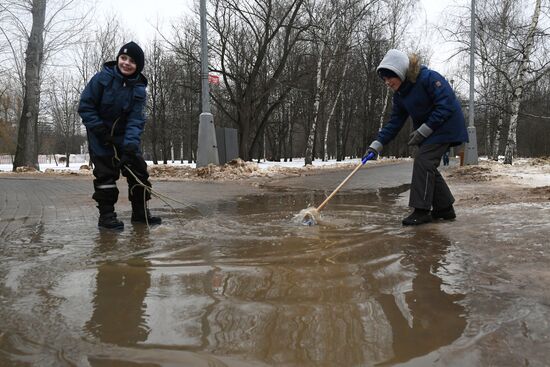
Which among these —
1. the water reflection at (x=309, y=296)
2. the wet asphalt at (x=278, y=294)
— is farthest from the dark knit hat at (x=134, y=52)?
the water reflection at (x=309, y=296)

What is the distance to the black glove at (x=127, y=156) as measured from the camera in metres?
4.11

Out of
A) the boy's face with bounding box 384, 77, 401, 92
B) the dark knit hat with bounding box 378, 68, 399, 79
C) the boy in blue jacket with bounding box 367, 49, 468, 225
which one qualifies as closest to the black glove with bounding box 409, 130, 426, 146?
the boy in blue jacket with bounding box 367, 49, 468, 225

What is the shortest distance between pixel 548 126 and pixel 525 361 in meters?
62.8

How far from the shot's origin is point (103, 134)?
13.5ft

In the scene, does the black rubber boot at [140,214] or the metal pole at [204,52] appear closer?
the black rubber boot at [140,214]

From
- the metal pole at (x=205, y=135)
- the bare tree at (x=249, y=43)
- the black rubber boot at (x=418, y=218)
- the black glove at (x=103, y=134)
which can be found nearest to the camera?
the black glove at (x=103, y=134)

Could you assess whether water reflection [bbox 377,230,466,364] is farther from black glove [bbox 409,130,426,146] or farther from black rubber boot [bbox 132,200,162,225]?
black rubber boot [bbox 132,200,162,225]

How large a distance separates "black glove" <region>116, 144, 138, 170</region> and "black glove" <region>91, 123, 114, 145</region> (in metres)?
0.16

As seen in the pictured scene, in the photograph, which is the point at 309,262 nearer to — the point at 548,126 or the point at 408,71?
the point at 408,71

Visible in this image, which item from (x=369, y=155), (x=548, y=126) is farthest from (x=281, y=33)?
(x=548, y=126)

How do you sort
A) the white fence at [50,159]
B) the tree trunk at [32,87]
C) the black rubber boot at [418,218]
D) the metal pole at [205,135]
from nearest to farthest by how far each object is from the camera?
1. the black rubber boot at [418,218]
2. the metal pole at [205,135]
3. the tree trunk at [32,87]
4. the white fence at [50,159]

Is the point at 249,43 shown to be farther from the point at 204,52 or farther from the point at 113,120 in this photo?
the point at 113,120

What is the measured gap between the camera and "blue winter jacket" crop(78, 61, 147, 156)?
4121mm

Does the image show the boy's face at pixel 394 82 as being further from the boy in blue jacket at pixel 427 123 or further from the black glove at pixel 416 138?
the black glove at pixel 416 138
